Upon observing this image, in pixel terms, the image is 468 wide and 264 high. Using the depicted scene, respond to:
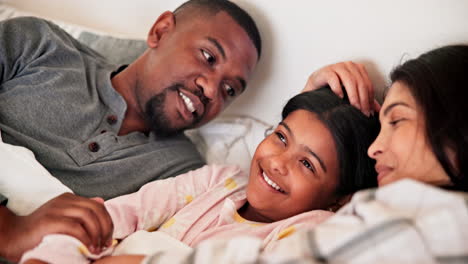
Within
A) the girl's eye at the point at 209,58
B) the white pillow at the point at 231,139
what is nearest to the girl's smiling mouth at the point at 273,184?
the white pillow at the point at 231,139

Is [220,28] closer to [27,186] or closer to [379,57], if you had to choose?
[379,57]

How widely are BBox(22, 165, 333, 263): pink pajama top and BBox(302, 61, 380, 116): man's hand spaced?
0.29m

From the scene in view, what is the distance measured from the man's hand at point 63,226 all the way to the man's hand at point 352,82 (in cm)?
64

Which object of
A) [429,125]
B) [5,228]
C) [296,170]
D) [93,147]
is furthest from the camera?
[93,147]

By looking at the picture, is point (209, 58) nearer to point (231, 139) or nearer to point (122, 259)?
point (231, 139)

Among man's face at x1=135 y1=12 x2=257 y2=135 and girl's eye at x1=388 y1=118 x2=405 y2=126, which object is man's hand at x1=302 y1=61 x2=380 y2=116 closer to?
girl's eye at x1=388 y1=118 x2=405 y2=126

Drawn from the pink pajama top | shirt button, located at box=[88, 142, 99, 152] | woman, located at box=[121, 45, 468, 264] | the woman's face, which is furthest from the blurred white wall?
shirt button, located at box=[88, 142, 99, 152]

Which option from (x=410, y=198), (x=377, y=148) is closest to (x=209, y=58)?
(x=377, y=148)

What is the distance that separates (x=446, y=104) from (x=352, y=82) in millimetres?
306

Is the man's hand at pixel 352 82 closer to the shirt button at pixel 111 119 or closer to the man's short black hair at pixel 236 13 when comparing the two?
the man's short black hair at pixel 236 13

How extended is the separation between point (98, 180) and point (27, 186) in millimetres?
239

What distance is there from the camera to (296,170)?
3.30ft

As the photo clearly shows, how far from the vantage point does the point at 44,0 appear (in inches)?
75.0

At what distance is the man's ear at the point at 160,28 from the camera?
1430mm
